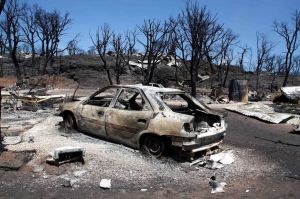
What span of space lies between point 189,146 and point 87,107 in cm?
282

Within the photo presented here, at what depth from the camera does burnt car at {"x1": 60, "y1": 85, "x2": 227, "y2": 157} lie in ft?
22.9

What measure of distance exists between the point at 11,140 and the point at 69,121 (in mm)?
1539

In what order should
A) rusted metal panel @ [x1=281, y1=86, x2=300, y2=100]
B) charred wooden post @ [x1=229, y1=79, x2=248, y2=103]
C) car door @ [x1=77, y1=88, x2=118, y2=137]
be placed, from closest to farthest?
car door @ [x1=77, y1=88, x2=118, y2=137], rusted metal panel @ [x1=281, y1=86, x2=300, y2=100], charred wooden post @ [x1=229, y1=79, x2=248, y2=103]

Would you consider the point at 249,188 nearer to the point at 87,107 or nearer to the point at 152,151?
the point at 152,151

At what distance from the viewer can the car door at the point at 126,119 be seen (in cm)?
746

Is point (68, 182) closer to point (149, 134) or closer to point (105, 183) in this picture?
point (105, 183)

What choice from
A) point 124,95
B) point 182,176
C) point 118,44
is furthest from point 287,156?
point 118,44

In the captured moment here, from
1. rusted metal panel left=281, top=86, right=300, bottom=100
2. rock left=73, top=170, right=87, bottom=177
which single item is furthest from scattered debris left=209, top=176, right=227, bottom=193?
rusted metal panel left=281, top=86, right=300, bottom=100

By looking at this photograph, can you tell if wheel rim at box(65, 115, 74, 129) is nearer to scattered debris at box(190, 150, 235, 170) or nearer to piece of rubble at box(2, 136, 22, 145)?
piece of rubble at box(2, 136, 22, 145)

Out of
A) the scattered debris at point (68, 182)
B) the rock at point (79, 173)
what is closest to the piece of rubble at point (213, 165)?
the rock at point (79, 173)

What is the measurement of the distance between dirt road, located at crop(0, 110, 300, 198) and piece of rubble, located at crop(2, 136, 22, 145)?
23 cm

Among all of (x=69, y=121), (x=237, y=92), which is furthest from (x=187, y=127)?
(x=237, y=92)

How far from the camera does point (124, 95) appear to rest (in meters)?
8.97

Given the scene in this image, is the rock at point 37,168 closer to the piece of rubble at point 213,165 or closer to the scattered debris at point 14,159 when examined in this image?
the scattered debris at point 14,159
